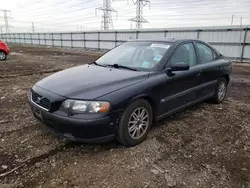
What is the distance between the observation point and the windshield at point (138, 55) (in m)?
3.56

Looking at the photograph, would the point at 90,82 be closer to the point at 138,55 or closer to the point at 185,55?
the point at 138,55

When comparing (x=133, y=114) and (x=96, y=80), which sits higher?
(x=96, y=80)

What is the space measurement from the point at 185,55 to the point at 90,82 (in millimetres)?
1881

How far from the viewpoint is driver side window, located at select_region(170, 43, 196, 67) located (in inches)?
144

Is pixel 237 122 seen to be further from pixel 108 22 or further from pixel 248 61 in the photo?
pixel 108 22

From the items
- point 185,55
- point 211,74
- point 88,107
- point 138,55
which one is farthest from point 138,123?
point 211,74

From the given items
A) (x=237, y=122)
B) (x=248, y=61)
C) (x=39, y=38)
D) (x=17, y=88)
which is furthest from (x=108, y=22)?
(x=237, y=122)

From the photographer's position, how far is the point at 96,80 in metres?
3.05

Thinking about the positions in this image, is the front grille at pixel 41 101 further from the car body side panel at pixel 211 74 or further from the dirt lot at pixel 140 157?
the car body side panel at pixel 211 74

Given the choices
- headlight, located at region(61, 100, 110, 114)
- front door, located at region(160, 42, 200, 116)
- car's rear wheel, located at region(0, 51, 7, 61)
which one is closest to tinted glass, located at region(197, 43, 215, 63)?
front door, located at region(160, 42, 200, 116)

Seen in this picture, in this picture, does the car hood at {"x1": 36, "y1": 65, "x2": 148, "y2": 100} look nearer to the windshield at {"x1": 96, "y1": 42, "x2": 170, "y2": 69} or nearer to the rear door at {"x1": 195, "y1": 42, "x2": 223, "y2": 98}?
the windshield at {"x1": 96, "y1": 42, "x2": 170, "y2": 69}

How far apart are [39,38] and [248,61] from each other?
34958 mm

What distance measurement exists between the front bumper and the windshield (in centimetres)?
124

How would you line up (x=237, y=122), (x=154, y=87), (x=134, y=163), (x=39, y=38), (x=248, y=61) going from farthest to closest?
(x=39, y=38), (x=248, y=61), (x=237, y=122), (x=154, y=87), (x=134, y=163)
